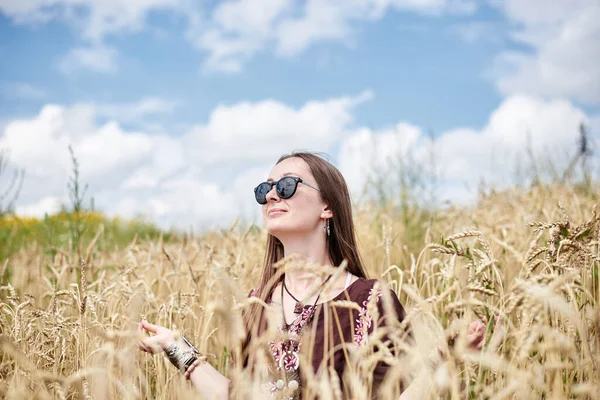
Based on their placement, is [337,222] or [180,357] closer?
[180,357]

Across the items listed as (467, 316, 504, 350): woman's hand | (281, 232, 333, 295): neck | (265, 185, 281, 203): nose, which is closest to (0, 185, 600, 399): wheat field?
(467, 316, 504, 350): woman's hand

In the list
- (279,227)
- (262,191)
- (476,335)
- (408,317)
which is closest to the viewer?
(408,317)

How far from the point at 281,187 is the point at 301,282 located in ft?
1.48

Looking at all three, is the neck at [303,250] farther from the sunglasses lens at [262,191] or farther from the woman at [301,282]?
the sunglasses lens at [262,191]

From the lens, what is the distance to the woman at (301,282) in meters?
2.20

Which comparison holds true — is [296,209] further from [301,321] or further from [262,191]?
[301,321]

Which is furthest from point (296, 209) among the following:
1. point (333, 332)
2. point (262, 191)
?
point (333, 332)

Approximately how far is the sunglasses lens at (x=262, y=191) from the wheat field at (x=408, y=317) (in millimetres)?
376

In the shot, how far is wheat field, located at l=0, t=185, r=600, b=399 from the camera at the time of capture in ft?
4.64

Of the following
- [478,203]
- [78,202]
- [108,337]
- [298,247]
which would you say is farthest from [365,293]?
[478,203]

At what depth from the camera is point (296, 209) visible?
253 cm

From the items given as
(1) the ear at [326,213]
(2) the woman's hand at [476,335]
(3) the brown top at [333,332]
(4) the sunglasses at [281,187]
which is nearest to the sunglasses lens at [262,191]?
(4) the sunglasses at [281,187]

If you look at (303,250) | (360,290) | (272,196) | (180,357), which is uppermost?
(272,196)

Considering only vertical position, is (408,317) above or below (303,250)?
below
